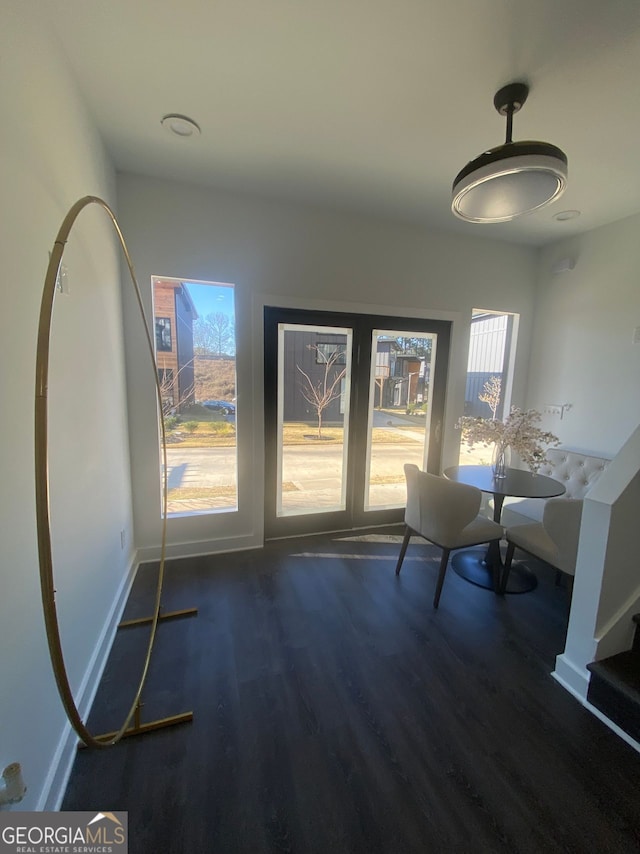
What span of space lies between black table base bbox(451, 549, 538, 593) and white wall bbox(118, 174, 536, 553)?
4.39 feet

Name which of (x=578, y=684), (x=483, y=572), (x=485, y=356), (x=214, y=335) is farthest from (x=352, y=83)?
(x=483, y=572)

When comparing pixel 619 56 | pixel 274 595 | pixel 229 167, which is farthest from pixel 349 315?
pixel 274 595

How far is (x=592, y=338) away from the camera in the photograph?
311 centimetres

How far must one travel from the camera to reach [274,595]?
2.40 metres

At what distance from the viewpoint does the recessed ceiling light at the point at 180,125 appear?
1855 millimetres

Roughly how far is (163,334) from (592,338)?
11.9ft

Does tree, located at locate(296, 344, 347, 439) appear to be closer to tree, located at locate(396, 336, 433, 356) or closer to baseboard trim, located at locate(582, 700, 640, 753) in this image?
tree, located at locate(396, 336, 433, 356)

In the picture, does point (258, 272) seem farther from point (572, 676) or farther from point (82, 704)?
point (572, 676)

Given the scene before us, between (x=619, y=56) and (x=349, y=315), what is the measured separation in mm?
1991

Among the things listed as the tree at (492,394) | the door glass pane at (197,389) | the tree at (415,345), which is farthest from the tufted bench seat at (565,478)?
the door glass pane at (197,389)

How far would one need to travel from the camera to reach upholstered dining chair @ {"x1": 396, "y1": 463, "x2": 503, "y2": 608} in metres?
2.22

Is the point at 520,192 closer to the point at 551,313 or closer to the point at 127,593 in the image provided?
the point at 551,313

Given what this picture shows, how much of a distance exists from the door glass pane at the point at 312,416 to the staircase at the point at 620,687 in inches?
82.9

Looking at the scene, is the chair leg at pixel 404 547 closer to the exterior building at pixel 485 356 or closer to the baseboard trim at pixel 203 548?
the baseboard trim at pixel 203 548
